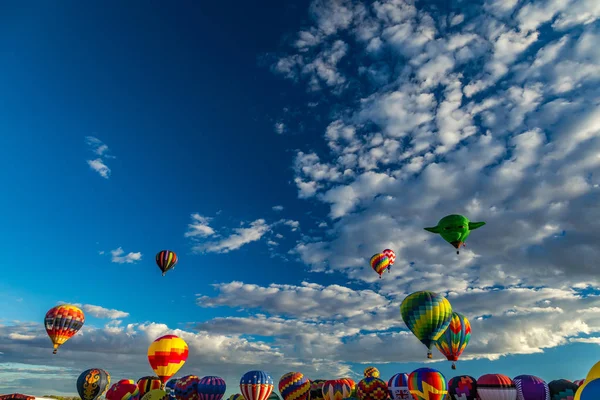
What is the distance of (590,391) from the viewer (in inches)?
492

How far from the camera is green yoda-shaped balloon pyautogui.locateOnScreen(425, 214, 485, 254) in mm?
43531

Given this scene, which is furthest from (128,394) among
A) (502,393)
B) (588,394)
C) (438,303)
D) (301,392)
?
(588,394)

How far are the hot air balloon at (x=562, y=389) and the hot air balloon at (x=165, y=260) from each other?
47.3 metres

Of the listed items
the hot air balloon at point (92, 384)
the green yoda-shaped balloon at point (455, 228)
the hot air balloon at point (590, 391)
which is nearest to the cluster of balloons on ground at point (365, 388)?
the hot air balloon at point (92, 384)

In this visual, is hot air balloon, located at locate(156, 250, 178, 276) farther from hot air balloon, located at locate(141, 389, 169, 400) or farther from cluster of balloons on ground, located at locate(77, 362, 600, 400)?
hot air balloon, located at locate(141, 389, 169, 400)

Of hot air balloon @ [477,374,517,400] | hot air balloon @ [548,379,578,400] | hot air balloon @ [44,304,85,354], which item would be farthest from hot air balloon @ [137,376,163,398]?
hot air balloon @ [548,379,578,400]

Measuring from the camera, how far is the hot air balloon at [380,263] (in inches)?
2438

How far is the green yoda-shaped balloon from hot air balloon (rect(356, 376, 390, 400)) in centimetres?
1683

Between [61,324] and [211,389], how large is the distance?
2195 centimetres

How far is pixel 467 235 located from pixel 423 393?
18.8 m

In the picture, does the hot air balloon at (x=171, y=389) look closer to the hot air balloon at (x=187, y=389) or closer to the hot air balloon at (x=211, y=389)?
the hot air balloon at (x=187, y=389)

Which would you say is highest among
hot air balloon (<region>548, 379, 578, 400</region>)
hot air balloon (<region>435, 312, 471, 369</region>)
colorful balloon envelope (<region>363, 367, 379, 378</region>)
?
hot air balloon (<region>435, 312, 471, 369</region>)

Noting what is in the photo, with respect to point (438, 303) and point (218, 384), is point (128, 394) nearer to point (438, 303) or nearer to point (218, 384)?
point (218, 384)

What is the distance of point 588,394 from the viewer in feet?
41.0
